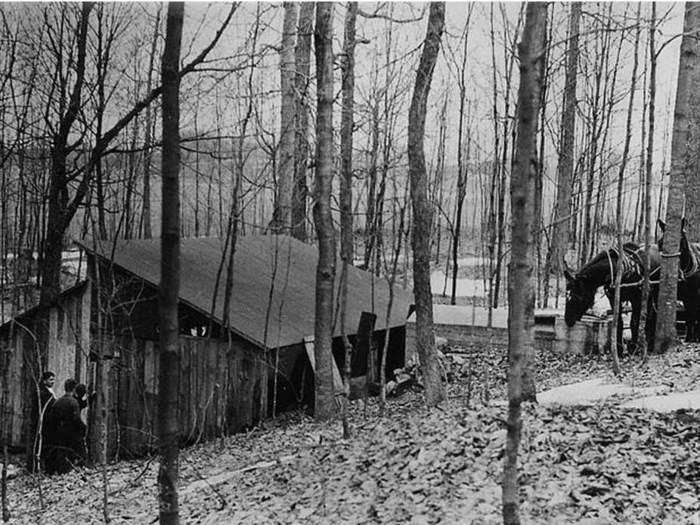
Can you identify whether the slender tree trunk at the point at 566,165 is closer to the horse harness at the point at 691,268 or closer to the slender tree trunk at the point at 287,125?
the horse harness at the point at 691,268

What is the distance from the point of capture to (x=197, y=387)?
15070 millimetres

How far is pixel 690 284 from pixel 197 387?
1064 cm

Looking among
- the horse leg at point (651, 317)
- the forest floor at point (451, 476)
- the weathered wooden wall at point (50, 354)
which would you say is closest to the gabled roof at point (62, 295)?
the weathered wooden wall at point (50, 354)

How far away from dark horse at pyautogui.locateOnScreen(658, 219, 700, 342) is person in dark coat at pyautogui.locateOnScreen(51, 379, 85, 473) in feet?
39.5

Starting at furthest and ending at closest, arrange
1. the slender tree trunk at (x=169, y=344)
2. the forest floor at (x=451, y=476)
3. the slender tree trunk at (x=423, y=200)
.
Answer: the slender tree trunk at (x=423, y=200)
the forest floor at (x=451, y=476)
the slender tree trunk at (x=169, y=344)

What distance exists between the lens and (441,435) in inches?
335

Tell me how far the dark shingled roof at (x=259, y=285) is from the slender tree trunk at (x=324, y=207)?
3.19 ft

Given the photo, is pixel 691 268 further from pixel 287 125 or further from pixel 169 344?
pixel 169 344

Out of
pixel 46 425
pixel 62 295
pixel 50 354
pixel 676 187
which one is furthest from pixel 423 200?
pixel 50 354

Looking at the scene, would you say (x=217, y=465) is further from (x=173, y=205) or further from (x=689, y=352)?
(x=689, y=352)

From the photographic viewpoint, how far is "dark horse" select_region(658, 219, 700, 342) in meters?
15.8

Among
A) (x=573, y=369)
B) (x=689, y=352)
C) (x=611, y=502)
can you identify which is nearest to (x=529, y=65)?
(x=611, y=502)

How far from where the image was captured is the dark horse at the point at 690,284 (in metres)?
15.8

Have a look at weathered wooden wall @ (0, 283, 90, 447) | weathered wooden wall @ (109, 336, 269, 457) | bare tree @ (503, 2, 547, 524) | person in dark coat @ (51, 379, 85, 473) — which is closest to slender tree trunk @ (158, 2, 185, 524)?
bare tree @ (503, 2, 547, 524)
